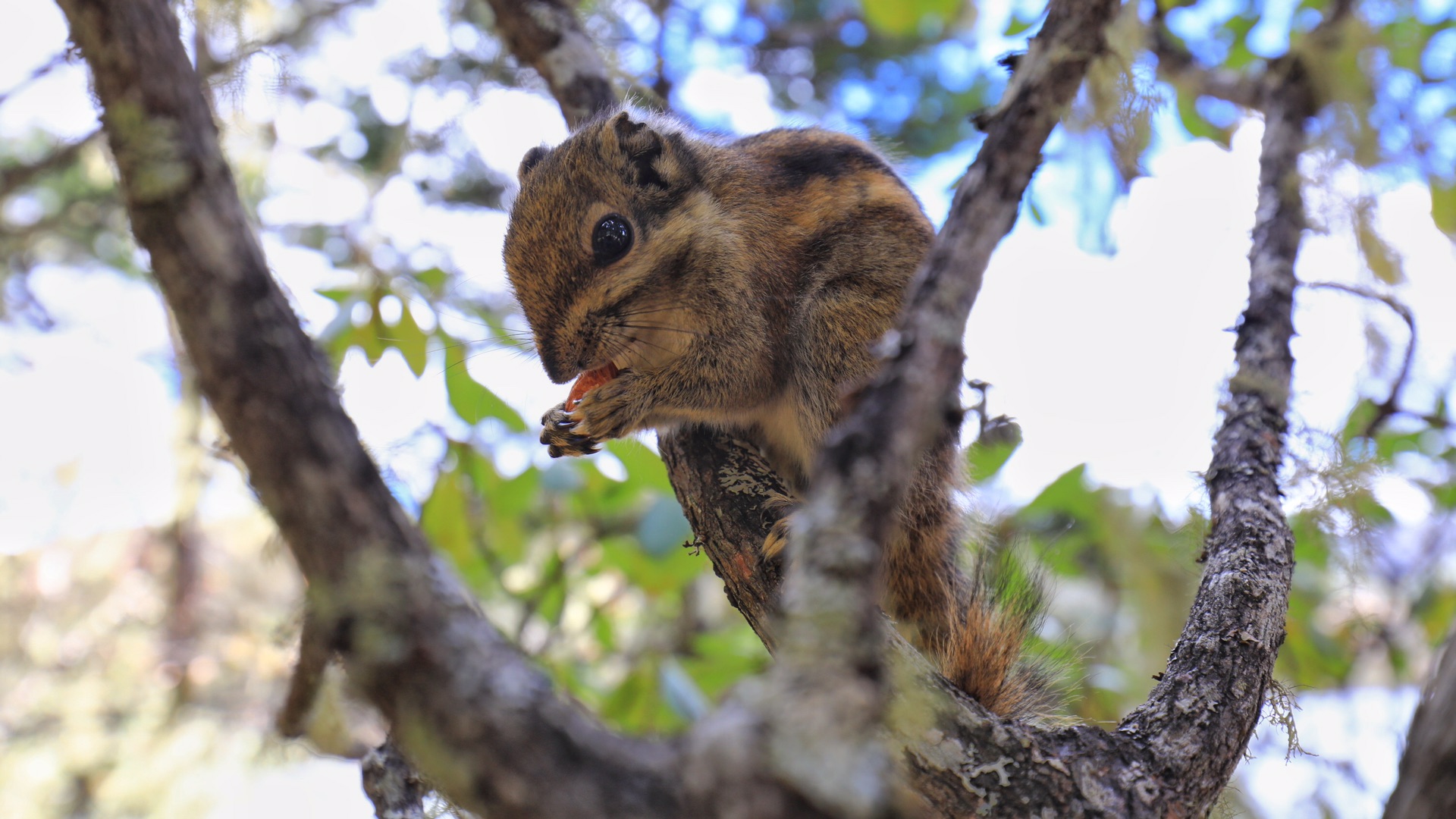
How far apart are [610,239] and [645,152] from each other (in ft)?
1.05

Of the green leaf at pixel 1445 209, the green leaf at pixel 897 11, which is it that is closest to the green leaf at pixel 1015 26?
the green leaf at pixel 897 11

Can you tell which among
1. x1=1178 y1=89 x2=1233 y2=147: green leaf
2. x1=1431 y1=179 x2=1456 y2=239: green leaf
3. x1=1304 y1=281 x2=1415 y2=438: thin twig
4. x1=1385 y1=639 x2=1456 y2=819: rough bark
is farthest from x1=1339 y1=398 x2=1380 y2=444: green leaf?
x1=1385 y1=639 x2=1456 y2=819: rough bark

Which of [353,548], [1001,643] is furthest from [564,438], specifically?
[353,548]

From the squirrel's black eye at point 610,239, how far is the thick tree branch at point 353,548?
1610mm

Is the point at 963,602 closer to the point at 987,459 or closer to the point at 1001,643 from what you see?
the point at 1001,643

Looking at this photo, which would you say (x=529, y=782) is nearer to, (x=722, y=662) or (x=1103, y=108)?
(x=1103, y=108)

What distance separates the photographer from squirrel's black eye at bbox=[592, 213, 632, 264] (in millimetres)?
2395

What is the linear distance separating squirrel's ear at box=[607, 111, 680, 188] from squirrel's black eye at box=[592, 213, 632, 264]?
20cm

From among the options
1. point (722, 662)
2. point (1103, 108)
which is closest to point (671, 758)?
point (1103, 108)

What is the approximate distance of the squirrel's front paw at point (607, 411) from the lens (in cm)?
234

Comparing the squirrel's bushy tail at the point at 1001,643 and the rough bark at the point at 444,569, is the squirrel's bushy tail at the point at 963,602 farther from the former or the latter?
the rough bark at the point at 444,569

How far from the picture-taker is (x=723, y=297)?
2.47 metres

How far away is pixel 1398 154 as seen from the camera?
2197mm

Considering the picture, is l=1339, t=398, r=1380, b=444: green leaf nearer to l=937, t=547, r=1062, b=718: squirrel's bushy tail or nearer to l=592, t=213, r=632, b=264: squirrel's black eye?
l=937, t=547, r=1062, b=718: squirrel's bushy tail
